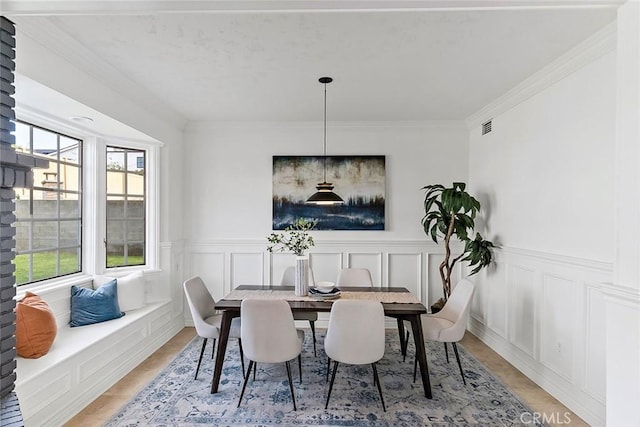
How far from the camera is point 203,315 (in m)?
3.32

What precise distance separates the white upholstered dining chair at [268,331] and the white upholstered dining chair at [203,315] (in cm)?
38

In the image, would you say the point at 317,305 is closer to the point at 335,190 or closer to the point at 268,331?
the point at 268,331

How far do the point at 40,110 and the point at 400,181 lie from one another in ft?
12.5

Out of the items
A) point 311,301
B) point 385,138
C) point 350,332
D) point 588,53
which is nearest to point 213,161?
point 385,138

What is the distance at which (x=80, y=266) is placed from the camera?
3.55 m

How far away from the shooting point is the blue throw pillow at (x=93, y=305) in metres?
3.14

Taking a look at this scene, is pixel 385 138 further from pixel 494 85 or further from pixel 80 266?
pixel 80 266

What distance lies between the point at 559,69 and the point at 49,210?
4.53m

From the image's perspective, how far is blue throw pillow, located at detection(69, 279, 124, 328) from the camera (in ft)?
10.3

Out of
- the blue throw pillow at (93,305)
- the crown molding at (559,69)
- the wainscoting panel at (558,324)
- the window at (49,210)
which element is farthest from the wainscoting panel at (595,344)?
the window at (49,210)

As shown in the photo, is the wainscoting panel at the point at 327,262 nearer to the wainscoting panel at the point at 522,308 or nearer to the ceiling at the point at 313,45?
the wainscoting panel at the point at 522,308

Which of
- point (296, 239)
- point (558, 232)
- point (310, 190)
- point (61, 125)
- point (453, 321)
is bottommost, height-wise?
point (453, 321)

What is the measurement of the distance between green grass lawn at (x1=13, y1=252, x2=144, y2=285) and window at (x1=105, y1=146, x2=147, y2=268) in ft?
0.45

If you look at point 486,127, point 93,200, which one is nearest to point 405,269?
point 486,127
